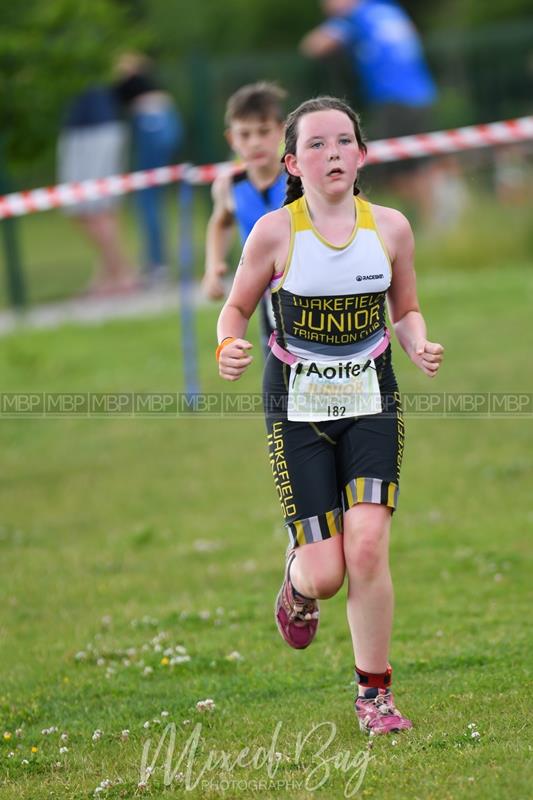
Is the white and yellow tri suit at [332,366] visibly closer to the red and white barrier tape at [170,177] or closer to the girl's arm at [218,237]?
the girl's arm at [218,237]

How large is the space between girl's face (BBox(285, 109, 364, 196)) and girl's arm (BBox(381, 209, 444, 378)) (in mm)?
236

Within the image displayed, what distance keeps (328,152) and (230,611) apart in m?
2.70

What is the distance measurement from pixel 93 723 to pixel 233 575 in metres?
2.18

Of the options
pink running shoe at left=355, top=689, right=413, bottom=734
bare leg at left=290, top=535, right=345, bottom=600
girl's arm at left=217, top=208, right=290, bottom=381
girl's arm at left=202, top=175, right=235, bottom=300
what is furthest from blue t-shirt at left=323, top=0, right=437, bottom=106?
pink running shoe at left=355, top=689, right=413, bottom=734

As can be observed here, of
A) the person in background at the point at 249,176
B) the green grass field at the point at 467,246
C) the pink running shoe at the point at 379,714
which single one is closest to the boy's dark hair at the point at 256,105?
the person in background at the point at 249,176

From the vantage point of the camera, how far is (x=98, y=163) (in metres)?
16.4

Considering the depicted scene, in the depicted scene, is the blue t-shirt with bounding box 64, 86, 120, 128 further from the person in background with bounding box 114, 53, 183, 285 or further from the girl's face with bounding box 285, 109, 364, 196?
the girl's face with bounding box 285, 109, 364, 196

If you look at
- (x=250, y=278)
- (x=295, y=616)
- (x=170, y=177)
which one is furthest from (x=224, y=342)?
(x=170, y=177)

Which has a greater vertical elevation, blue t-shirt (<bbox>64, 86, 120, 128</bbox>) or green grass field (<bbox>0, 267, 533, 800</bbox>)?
blue t-shirt (<bbox>64, 86, 120, 128</bbox>)

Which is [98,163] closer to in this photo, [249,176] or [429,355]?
[249,176]

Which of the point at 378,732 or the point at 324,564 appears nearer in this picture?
the point at 378,732

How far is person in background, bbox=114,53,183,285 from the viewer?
1647 centimetres

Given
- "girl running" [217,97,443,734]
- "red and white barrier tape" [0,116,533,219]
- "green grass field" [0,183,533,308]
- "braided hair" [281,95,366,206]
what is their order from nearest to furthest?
"girl running" [217,97,443,734], "braided hair" [281,95,366,206], "red and white barrier tape" [0,116,533,219], "green grass field" [0,183,533,308]

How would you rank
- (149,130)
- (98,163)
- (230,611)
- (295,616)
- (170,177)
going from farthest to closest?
1. (149,130)
2. (98,163)
3. (170,177)
4. (230,611)
5. (295,616)
